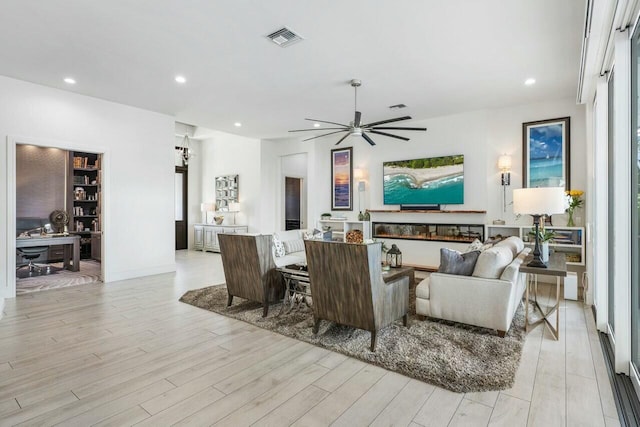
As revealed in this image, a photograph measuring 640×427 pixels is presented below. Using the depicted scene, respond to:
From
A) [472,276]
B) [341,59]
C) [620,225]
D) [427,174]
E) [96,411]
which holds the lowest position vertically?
[96,411]

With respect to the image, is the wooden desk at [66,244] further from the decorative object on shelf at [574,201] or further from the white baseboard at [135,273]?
the decorative object on shelf at [574,201]

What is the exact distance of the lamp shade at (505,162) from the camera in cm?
568

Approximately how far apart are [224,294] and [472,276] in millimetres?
3212

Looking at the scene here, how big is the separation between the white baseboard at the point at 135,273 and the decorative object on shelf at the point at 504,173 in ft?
20.3

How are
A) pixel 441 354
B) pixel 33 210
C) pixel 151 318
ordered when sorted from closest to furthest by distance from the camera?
pixel 441 354, pixel 151 318, pixel 33 210

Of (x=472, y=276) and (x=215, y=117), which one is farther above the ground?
(x=215, y=117)

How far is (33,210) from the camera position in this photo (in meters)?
7.55

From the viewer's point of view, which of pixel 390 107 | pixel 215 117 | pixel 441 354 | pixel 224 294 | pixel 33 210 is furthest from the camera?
pixel 33 210

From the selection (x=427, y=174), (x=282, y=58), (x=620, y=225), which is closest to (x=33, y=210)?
(x=282, y=58)

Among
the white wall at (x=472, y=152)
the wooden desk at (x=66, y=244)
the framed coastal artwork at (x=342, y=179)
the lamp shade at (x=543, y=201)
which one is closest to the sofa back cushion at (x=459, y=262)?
the lamp shade at (x=543, y=201)

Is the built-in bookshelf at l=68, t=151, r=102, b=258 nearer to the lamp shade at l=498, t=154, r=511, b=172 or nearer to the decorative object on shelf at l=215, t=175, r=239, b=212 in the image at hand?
the decorative object on shelf at l=215, t=175, r=239, b=212

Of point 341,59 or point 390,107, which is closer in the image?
→ point 341,59

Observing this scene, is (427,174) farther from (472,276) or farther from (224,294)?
(224,294)

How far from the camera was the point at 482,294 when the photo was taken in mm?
3170
